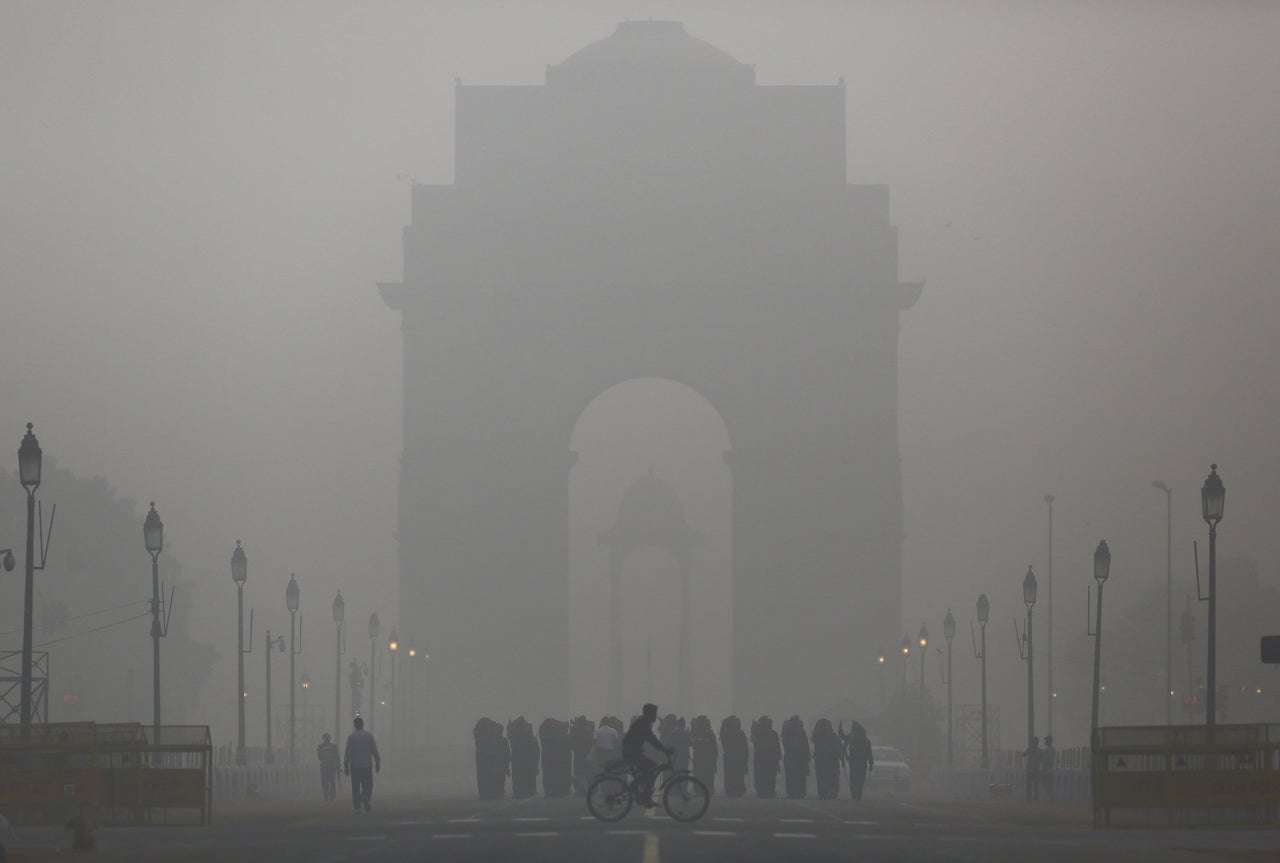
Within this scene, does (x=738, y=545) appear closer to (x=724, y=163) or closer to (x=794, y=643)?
(x=794, y=643)

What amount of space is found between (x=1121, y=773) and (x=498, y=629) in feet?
177

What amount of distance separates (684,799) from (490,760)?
11.8m

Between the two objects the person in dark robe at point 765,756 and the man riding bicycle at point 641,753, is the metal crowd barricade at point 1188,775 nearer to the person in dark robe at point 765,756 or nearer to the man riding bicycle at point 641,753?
the man riding bicycle at point 641,753

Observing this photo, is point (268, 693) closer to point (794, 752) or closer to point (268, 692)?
point (268, 692)

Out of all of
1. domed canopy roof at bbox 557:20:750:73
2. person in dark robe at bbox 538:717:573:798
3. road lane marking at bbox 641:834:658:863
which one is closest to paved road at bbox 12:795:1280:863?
road lane marking at bbox 641:834:658:863

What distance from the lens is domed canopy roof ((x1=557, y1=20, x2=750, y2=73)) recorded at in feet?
264

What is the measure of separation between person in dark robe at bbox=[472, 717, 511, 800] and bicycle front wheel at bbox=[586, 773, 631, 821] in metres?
11.4

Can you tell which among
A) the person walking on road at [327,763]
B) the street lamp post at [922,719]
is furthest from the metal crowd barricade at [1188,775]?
the street lamp post at [922,719]

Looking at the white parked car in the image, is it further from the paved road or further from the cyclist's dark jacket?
the cyclist's dark jacket

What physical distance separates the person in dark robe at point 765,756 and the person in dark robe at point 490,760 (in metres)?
3.96

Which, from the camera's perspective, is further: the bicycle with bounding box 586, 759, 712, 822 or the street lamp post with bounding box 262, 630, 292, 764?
the street lamp post with bounding box 262, 630, 292, 764

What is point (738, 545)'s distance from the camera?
80438 millimetres

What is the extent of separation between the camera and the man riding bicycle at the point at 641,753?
951 inches

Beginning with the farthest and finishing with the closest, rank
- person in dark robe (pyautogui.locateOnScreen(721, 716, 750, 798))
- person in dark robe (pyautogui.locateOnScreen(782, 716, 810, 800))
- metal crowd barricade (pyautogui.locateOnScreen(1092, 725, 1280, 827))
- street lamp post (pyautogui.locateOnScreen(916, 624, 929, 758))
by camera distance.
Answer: street lamp post (pyautogui.locateOnScreen(916, 624, 929, 758)), person in dark robe (pyautogui.locateOnScreen(782, 716, 810, 800)), person in dark robe (pyautogui.locateOnScreen(721, 716, 750, 798)), metal crowd barricade (pyautogui.locateOnScreen(1092, 725, 1280, 827))
